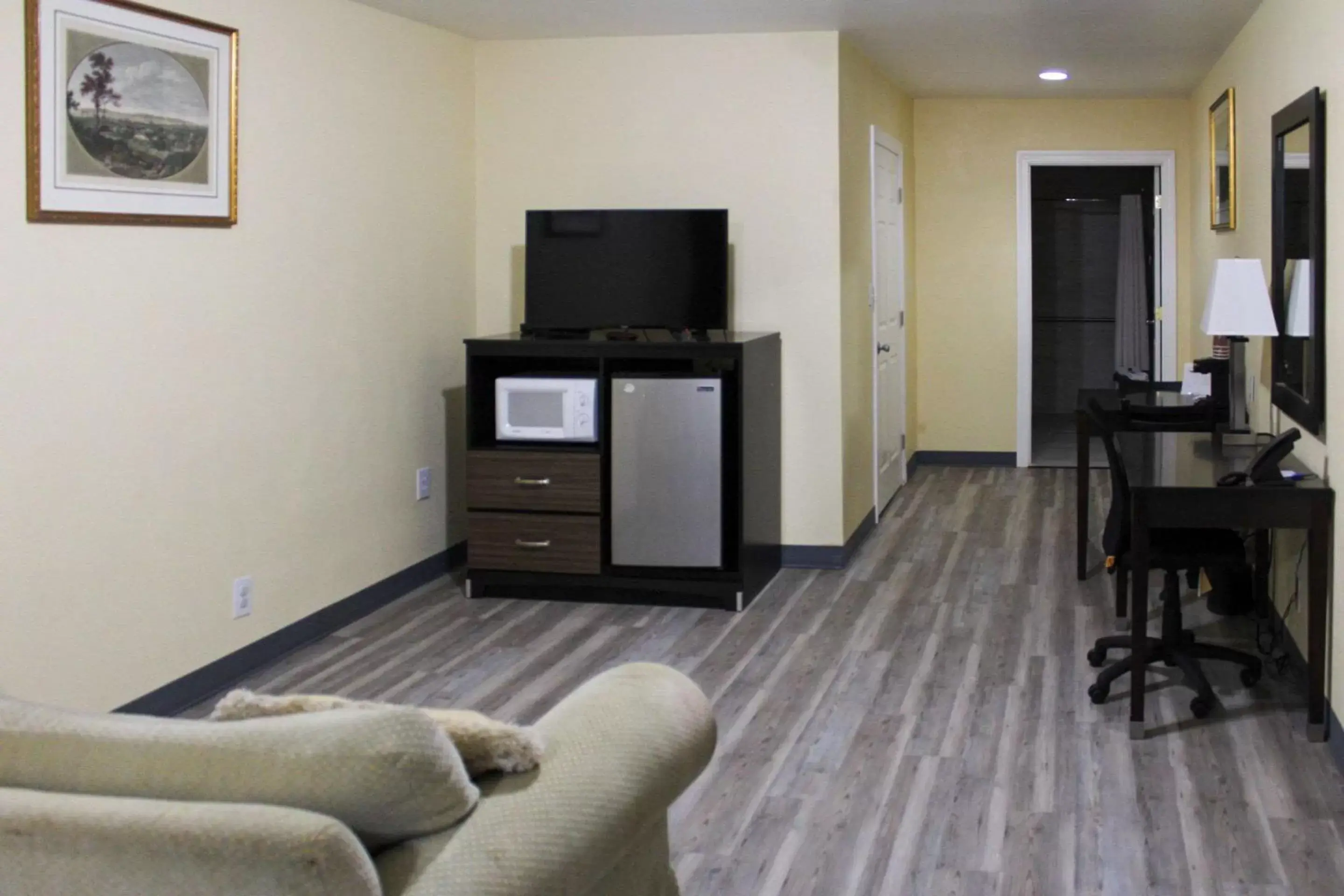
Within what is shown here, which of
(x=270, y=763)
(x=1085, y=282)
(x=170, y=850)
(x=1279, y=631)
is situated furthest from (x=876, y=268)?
(x=170, y=850)

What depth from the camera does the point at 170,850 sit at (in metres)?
1.50

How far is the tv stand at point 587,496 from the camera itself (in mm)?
5531

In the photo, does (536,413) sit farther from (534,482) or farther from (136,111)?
(136,111)

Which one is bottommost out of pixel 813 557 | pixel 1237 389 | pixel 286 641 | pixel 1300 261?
pixel 286 641

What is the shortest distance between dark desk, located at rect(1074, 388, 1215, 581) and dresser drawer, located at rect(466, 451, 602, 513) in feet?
6.38

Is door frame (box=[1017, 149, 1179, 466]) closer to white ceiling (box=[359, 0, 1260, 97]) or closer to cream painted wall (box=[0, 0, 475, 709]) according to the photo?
white ceiling (box=[359, 0, 1260, 97])

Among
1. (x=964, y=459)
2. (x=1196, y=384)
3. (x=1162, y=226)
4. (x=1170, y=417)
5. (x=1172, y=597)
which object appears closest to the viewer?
(x=1172, y=597)

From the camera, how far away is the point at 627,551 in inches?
220

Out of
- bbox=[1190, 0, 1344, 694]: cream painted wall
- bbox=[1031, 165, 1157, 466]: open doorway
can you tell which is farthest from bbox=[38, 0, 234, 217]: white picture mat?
bbox=[1031, 165, 1157, 466]: open doorway

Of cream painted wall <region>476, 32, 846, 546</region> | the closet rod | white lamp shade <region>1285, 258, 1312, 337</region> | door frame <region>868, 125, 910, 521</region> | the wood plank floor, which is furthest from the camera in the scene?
the closet rod

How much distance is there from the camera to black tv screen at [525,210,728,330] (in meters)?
5.79

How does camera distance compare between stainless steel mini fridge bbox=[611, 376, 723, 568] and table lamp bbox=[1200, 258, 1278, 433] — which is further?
stainless steel mini fridge bbox=[611, 376, 723, 568]

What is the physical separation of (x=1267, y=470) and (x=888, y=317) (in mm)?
3838

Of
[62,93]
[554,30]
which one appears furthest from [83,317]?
[554,30]
